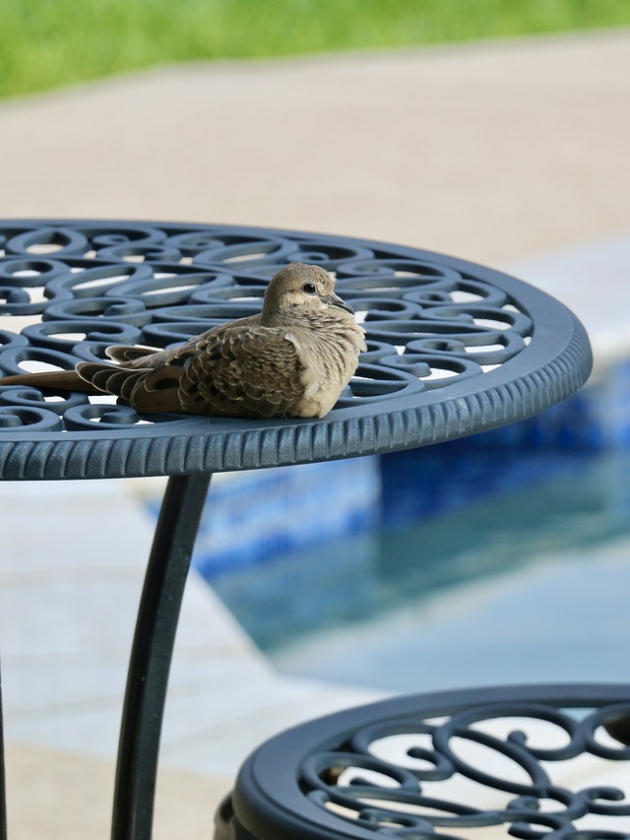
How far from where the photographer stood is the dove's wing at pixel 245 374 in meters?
1.59

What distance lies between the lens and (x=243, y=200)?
8.68 metres

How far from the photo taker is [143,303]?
7.23ft

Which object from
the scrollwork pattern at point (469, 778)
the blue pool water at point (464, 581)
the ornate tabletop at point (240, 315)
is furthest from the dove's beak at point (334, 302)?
the blue pool water at point (464, 581)

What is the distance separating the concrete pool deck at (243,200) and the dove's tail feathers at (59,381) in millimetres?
1464

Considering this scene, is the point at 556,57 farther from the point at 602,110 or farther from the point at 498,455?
the point at 498,455

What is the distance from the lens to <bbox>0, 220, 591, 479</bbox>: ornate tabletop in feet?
5.14

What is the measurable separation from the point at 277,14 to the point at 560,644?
10.7 metres

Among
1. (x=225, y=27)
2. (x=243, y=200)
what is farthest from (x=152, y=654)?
(x=225, y=27)

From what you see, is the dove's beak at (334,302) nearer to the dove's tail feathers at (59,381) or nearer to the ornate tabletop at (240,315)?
the ornate tabletop at (240,315)

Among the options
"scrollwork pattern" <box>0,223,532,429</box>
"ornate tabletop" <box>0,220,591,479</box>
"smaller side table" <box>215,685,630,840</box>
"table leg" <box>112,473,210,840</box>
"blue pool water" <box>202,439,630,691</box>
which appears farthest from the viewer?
"blue pool water" <box>202,439,630,691</box>

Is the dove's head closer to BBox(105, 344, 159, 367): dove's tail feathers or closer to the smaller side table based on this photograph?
BBox(105, 344, 159, 367): dove's tail feathers

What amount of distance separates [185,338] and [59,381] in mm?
270

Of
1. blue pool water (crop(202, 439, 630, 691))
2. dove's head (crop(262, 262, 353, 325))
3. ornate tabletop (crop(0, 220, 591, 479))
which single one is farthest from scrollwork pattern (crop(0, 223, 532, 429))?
blue pool water (crop(202, 439, 630, 691))

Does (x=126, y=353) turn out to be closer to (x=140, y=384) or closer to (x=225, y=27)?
(x=140, y=384)
